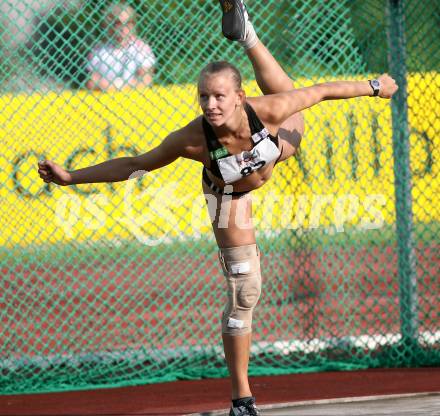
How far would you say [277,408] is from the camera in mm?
5359

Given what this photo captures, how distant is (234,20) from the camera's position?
15.0 ft

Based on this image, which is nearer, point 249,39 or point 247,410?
point 247,410

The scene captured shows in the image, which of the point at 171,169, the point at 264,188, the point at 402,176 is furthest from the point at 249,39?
the point at 171,169

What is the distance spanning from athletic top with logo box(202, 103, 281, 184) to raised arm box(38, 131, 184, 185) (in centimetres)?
15

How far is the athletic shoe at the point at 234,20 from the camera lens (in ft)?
14.9

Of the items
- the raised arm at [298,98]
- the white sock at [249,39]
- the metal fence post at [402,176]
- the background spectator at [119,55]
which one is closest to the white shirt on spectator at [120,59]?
the background spectator at [119,55]

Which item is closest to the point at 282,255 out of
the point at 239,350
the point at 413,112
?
the point at 413,112

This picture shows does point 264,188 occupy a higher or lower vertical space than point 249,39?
lower

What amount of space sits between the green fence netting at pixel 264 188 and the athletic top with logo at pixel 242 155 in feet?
8.53

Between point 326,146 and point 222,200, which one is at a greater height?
point 326,146

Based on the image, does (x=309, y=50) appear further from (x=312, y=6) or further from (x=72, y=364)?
(x=72, y=364)

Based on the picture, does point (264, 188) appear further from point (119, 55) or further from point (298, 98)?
point (298, 98)

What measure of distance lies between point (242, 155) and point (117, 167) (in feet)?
1.90

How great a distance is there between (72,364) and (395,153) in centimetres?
273
